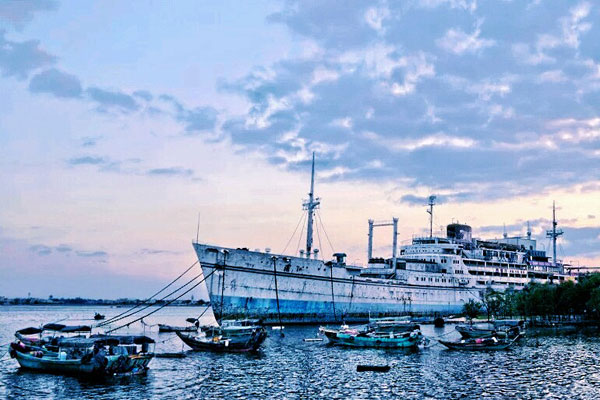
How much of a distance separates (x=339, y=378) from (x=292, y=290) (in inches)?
1624

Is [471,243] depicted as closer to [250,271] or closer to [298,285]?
[298,285]

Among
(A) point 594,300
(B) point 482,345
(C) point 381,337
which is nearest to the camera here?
(B) point 482,345

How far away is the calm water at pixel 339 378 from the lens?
104ft

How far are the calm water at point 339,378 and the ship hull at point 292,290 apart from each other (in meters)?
19.5

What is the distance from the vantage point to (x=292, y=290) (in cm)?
7812

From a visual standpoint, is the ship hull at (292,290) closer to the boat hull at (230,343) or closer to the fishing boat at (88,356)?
the boat hull at (230,343)

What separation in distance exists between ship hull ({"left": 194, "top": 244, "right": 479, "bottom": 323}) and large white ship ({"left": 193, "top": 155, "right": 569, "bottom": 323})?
4.9 inches

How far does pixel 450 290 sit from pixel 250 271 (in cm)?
4961

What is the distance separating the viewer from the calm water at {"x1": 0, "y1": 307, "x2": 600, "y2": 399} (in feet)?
104

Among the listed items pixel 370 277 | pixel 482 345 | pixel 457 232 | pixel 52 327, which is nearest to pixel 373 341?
pixel 482 345

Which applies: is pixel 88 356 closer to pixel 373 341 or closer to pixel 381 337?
pixel 373 341

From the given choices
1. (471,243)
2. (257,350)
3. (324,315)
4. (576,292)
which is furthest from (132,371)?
(471,243)

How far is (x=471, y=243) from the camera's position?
118688mm

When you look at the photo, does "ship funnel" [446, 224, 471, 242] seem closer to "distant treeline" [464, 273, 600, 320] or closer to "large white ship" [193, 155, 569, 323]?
"large white ship" [193, 155, 569, 323]
